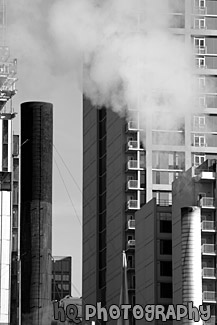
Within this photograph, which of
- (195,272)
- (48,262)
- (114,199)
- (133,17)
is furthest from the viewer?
(114,199)

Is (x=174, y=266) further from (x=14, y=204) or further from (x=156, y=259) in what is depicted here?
(x=14, y=204)

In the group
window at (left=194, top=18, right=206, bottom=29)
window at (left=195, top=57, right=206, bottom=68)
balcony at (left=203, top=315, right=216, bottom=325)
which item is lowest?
balcony at (left=203, top=315, right=216, bottom=325)

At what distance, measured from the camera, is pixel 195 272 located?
15638 cm

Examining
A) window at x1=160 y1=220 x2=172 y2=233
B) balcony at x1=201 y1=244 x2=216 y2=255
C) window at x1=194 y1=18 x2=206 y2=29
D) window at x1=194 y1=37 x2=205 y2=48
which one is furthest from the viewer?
window at x1=194 y1=18 x2=206 y2=29

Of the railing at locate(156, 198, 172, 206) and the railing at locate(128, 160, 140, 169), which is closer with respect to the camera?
the railing at locate(156, 198, 172, 206)

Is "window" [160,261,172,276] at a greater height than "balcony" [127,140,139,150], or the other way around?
Result: "balcony" [127,140,139,150]

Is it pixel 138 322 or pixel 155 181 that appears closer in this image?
pixel 138 322

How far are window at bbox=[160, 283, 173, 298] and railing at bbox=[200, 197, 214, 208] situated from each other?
14004 millimetres

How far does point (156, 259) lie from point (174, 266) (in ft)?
21.0

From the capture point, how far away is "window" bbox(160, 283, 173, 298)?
168 m

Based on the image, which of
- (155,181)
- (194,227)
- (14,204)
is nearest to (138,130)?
(155,181)

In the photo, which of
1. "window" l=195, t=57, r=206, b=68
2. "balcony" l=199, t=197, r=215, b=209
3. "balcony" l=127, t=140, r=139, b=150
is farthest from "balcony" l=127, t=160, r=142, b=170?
"balcony" l=199, t=197, r=215, b=209

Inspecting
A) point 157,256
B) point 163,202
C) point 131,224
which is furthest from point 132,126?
point 157,256

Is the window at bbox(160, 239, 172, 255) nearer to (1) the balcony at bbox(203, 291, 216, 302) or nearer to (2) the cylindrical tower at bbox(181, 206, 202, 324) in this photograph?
(2) the cylindrical tower at bbox(181, 206, 202, 324)
